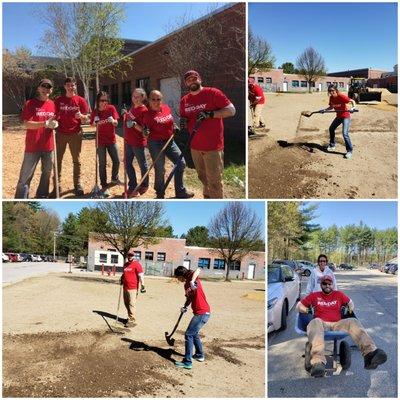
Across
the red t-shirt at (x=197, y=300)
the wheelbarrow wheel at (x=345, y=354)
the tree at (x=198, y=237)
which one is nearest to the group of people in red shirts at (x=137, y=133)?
the tree at (x=198, y=237)

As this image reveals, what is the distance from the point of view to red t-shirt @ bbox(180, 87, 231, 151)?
438 centimetres

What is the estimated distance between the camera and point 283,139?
18.8 ft

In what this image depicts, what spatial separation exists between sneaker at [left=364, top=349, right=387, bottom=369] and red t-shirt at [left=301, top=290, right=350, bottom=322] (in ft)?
1.70

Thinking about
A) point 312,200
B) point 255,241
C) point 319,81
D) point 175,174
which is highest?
point 319,81

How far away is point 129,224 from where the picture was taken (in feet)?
16.8

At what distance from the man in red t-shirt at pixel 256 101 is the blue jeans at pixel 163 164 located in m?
1.63

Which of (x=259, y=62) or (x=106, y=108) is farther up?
(x=259, y=62)

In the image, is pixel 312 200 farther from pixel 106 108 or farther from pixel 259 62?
pixel 106 108

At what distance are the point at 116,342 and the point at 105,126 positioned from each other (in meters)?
2.59

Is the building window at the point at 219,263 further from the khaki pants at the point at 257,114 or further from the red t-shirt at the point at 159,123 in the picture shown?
the khaki pants at the point at 257,114

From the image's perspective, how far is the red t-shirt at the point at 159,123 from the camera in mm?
4664

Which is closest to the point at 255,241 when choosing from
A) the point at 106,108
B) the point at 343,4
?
the point at 106,108

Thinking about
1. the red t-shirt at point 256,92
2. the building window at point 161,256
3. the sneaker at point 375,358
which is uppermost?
the red t-shirt at point 256,92

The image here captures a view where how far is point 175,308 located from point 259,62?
3.49 metres
